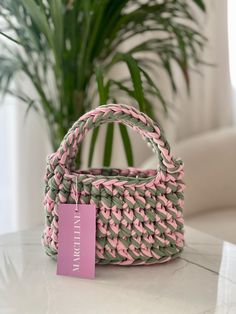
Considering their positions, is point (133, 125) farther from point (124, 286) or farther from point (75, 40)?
point (75, 40)

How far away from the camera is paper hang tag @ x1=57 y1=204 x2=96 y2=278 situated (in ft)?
2.27

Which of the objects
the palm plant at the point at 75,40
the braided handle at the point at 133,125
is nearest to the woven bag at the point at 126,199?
the braided handle at the point at 133,125

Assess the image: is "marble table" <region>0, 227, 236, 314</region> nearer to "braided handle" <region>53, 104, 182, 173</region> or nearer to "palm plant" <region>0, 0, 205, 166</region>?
"braided handle" <region>53, 104, 182, 173</region>

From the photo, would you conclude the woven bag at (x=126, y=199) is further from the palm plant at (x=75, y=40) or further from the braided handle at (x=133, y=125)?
the palm plant at (x=75, y=40)

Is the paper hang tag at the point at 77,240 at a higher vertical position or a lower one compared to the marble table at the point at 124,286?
higher

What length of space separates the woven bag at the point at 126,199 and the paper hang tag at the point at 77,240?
0.01 m

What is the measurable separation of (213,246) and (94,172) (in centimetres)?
24

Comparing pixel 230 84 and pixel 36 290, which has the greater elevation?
pixel 230 84

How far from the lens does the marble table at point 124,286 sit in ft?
1.99

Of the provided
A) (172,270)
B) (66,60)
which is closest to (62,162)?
(172,270)

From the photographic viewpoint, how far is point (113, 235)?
2.29 ft

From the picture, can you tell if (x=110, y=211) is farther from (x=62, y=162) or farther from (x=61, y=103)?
(x=61, y=103)

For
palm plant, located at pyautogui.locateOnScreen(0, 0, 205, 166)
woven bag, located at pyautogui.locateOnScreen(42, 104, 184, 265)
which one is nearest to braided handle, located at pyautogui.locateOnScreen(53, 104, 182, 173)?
woven bag, located at pyautogui.locateOnScreen(42, 104, 184, 265)

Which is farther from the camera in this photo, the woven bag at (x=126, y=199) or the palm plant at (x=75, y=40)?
the palm plant at (x=75, y=40)
